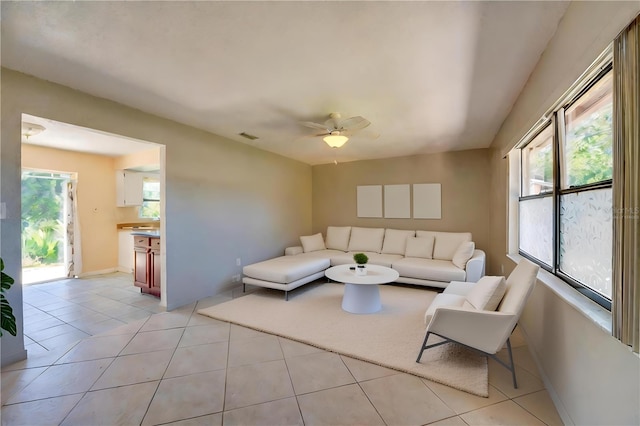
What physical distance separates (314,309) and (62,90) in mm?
3522

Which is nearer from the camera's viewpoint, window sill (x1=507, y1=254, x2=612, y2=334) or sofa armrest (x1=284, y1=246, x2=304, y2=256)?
window sill (x1=507, y1=254, x2=612, y2=334)

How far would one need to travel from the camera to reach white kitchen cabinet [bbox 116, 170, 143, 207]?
5.63m

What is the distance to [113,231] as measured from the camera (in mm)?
5711

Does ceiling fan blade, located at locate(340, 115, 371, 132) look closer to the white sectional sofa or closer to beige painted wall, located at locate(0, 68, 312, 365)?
the white sectional sofa

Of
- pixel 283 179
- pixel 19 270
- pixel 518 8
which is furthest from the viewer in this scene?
pixel 283 179

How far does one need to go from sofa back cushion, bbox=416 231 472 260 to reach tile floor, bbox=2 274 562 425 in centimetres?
204

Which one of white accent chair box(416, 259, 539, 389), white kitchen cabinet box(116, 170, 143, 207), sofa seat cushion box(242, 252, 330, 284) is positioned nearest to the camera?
white accent chair box(416, 259, 539, 389)

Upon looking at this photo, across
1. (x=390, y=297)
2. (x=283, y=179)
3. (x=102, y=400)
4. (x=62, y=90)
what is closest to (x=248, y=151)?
(x=283, y=179)

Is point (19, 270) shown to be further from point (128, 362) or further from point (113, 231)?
point (113, 231)

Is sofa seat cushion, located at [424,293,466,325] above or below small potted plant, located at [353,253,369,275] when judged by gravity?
below

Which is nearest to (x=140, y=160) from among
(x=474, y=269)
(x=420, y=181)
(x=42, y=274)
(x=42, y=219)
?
(x=42, y=219)

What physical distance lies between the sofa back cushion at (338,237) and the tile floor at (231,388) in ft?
10.7

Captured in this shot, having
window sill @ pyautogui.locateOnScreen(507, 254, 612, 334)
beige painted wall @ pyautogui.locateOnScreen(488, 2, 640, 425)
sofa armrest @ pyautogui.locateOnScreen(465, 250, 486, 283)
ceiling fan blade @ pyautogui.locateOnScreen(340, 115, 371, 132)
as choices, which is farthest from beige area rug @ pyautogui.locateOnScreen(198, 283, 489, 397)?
ceiling fan blade @ pyautogui.locateOnScreen(340, 115, 371, 132)

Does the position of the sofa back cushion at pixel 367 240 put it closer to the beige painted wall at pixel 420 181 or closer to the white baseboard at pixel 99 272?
the beige painted wall at pixel 420 181
